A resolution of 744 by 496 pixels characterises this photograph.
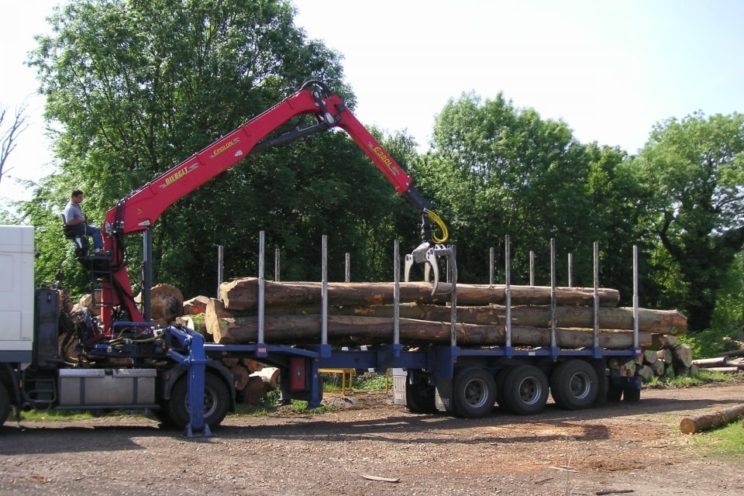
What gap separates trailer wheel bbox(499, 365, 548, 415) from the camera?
19.0 metres

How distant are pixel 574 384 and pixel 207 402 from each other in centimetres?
880

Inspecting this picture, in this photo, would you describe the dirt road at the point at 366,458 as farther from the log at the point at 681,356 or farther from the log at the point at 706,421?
the log at the point at 681,356

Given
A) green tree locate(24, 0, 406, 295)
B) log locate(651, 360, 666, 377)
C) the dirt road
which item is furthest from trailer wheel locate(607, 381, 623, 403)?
green tree locate(24, 0, 406, 295)

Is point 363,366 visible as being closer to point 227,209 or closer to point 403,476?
point 403,476

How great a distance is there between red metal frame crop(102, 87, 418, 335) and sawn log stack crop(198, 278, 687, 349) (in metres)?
1.72

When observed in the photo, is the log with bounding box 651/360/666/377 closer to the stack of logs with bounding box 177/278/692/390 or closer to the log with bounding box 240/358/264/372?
the stack of logs with bounding box 177/278/692/390

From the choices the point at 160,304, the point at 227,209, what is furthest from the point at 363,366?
the point at 227,209

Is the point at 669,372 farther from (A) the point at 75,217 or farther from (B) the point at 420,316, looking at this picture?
(A) the point at 75,217

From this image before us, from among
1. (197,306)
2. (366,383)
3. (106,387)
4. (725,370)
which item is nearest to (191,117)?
(366,383)

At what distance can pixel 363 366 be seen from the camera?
1797 centimetres

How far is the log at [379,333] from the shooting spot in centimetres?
1614

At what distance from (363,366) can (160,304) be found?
453 centimetres

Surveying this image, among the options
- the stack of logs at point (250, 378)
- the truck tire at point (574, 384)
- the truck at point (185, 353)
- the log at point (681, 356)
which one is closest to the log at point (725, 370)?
the log at point (681, 356)

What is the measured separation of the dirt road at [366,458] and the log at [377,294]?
227 centimetres
